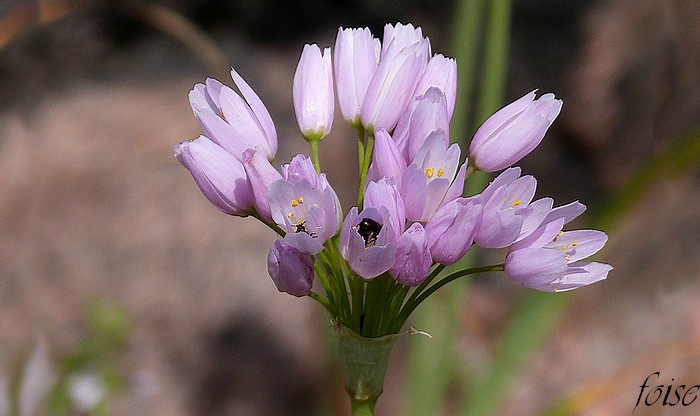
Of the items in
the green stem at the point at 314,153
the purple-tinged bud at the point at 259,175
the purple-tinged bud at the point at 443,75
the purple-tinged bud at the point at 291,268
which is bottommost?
the purple-tinged bud at the point at 291,268

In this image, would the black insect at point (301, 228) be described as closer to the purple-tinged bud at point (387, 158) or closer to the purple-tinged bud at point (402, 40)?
the purple-tinged bud at point (387, 158)

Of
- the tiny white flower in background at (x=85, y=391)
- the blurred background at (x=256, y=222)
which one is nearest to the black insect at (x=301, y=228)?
the blurred background at (x=256, y=222)

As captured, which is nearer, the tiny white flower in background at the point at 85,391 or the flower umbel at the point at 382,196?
the flower umbel at the point at 382,196

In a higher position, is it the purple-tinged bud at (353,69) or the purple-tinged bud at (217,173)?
the purple-tinged bud at (353,69)

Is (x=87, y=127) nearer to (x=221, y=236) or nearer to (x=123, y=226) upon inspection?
(x=123, y=226)

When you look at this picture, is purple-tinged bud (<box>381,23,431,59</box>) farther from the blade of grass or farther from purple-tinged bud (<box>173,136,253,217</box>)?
the blade of grass

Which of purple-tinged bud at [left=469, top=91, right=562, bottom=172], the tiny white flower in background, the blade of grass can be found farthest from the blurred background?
purple-tinged bud at [left=469, top=91, right=562, bottom=172]

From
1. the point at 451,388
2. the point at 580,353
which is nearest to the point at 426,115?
the point at 451,388

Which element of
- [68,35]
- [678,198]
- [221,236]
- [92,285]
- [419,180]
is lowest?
[419,180]
